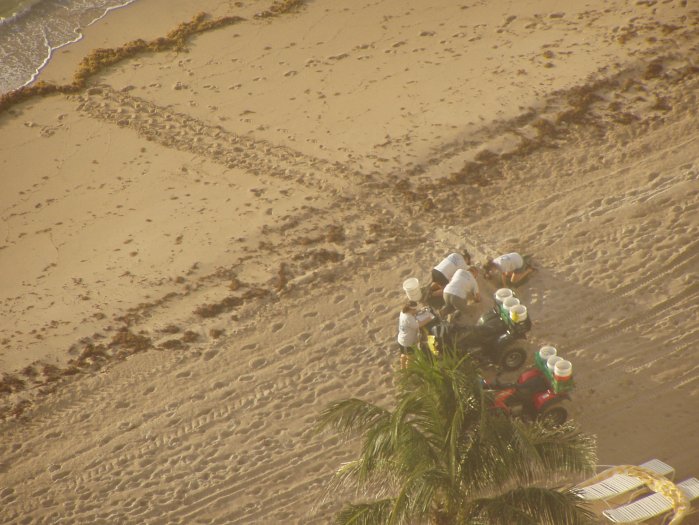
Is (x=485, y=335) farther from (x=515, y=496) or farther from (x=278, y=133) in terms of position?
(x=278, y=133)

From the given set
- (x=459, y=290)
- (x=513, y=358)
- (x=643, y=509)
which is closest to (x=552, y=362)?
(x=513, y=358)

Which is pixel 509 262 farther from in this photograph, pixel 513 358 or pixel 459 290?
pixel 513 358

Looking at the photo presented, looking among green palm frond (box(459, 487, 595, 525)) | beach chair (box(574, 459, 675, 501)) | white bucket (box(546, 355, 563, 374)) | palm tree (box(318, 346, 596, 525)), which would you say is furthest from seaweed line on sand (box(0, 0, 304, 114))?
green palm frond (box(459, 487, 595, 525))

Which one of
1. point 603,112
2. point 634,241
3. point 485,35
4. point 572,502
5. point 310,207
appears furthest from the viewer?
point 485,35

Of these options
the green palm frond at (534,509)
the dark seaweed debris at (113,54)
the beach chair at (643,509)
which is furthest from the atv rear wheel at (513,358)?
the dark seaweed debris at (113,54)

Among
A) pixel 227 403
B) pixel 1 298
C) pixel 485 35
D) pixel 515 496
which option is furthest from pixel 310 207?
pixel 515 496

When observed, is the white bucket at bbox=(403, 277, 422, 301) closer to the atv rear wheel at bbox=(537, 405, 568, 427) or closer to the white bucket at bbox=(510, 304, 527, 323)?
the white bucket at bbox=(510, 304, 527, 323)
